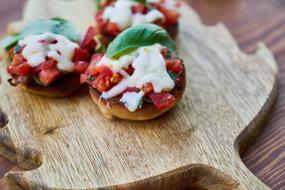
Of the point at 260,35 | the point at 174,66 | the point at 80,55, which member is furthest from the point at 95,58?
the point at 260,35

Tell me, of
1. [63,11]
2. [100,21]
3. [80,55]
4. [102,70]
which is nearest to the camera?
[102,70]

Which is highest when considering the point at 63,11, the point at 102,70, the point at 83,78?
the point at 102,70

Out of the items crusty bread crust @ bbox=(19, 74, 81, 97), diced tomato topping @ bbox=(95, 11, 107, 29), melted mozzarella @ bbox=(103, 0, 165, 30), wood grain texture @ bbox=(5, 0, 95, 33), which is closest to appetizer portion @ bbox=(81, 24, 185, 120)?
crusty bread crust @ bbox=(19, 74, 81, 97)

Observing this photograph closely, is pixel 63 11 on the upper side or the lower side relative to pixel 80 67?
lower

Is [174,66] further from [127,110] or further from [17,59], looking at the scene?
[17,59]

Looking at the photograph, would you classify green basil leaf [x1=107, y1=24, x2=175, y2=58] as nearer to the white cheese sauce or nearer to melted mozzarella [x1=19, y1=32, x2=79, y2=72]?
the white cheese sauce

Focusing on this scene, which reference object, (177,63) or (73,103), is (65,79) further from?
(177,63)

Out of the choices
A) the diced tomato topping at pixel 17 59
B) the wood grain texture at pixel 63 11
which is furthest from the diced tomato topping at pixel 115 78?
the wood grain texture at pixel 63 11

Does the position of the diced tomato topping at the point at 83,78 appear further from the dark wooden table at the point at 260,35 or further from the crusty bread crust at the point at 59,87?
the dark wooden table at the point at 260,35
